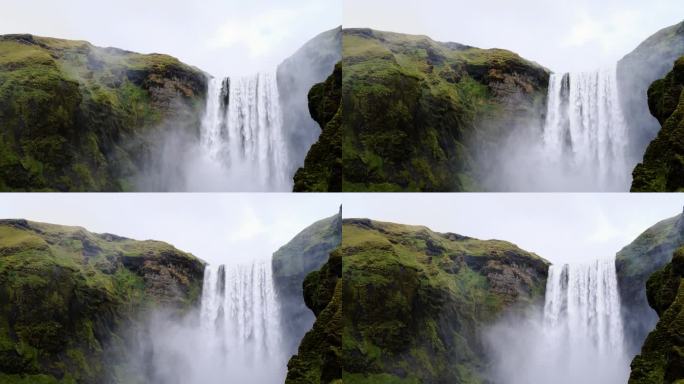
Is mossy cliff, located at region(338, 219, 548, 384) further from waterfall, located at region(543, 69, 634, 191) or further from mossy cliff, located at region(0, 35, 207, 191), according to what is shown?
mossy cliff, located at region(0, 35, 207, 191)

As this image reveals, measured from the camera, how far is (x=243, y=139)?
17156 millimetres

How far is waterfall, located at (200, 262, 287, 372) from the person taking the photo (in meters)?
16.4

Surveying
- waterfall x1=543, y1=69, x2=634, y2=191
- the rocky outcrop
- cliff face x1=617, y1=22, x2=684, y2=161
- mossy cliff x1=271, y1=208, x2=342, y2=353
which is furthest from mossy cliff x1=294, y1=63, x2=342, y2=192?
cliff face x1=617, y1=22, x2=684, y2=161

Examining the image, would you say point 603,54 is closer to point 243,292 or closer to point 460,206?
point 460,206

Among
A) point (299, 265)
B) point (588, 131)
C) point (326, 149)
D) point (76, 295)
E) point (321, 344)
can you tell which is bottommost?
point (321, 344)

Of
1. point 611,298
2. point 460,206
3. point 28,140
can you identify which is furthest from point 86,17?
point 611,298

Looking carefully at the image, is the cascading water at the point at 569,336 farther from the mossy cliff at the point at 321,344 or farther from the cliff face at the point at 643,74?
the mossy cliff at the point at 321,344

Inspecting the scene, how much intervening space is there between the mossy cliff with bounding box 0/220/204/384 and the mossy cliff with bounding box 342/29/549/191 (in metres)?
4.43

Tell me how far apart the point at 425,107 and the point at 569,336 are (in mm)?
5855

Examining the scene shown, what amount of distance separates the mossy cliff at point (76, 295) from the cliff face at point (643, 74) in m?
9.85

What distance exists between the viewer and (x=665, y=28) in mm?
16719

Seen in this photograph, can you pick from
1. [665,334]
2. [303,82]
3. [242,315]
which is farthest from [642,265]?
[242,315]

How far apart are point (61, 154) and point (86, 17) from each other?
3003 millimetres

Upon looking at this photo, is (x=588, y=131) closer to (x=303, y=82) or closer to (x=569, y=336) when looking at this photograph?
(x=569, y=336)
